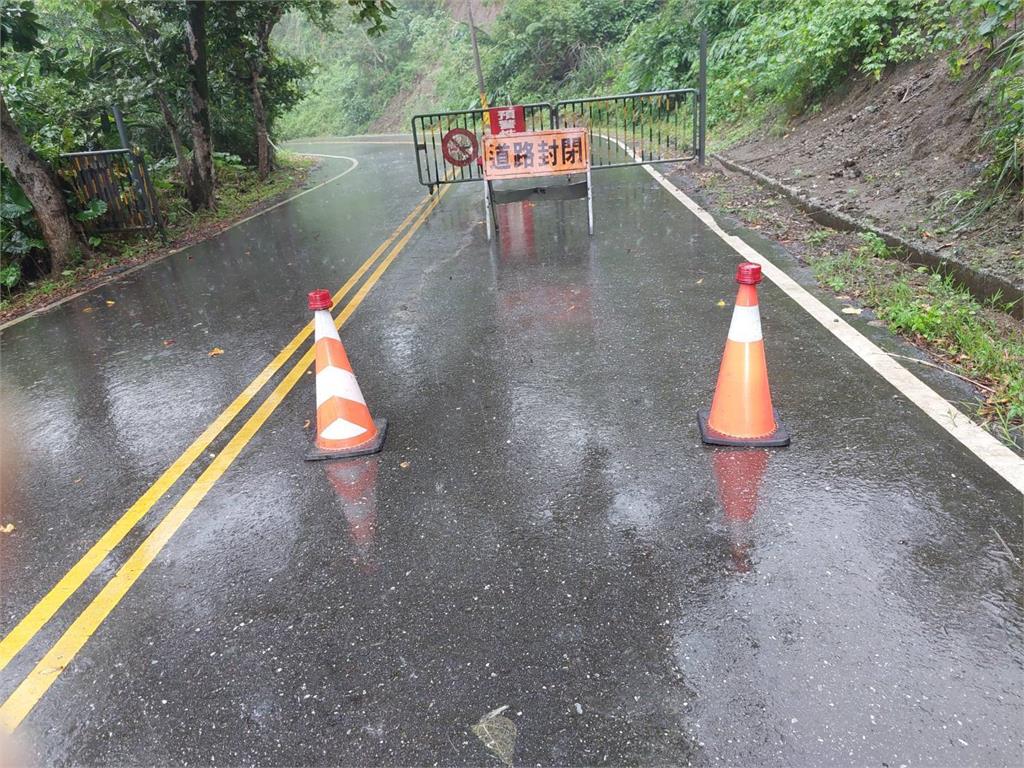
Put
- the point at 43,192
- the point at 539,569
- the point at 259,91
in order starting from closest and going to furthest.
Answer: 1. the point at 539,569
2. the point at 43,192
3. the point at 259,91

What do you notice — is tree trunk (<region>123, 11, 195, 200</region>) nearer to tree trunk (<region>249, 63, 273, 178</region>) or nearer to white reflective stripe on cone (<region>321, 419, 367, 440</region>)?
tree trunk (<region>249, 63, 273, 178</region>)

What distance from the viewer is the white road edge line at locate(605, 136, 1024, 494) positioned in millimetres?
3498

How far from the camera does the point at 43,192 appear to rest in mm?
9234

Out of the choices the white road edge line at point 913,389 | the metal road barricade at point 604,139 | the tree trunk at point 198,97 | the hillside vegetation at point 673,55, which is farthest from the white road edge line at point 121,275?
the hillside vegetation at point 673,55

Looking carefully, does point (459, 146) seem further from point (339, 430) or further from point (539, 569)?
point (539, 569)

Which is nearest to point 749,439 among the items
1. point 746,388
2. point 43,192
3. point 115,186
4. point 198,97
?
point 746,388

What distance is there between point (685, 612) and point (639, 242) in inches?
253

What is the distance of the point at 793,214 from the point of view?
353 inches

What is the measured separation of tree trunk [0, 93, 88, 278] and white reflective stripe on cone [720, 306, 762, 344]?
9347 millimetres

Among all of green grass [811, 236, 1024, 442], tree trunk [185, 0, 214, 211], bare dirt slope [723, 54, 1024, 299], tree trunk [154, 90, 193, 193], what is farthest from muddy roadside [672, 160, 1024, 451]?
tree trunk [154, 90, 193, 193]

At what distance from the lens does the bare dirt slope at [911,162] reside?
606 centimetres

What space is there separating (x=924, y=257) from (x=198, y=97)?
40.5 ft

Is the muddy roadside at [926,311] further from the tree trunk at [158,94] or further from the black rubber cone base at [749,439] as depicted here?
the tree trunk at [158,94]

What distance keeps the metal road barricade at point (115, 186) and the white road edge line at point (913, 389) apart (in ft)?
29.0
